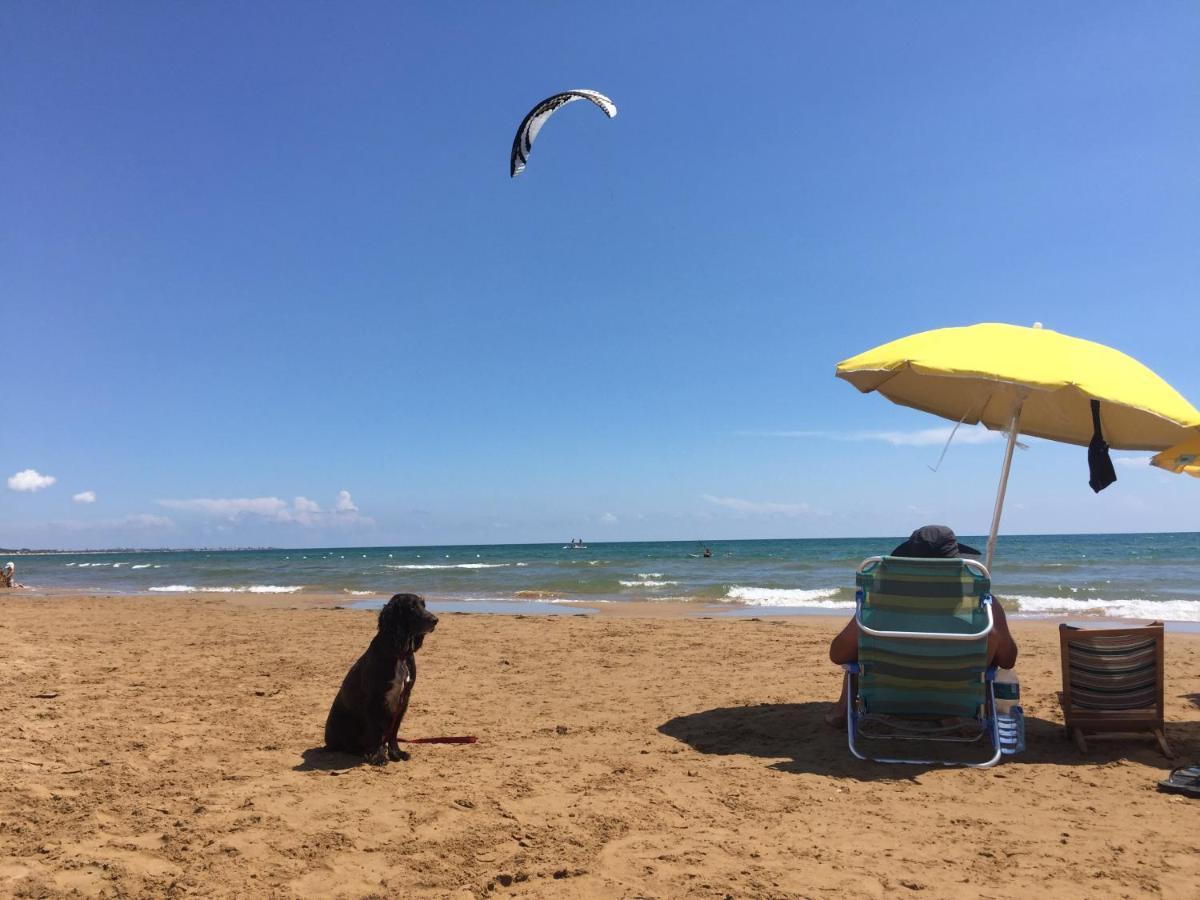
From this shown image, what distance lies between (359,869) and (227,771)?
166 centimetres

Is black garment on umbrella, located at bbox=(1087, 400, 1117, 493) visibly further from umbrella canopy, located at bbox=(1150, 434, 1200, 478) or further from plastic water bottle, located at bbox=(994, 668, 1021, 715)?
plastic water bottle, located at bbox=(994, 668, 1021, 715)

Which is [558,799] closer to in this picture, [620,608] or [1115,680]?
[1115,680]

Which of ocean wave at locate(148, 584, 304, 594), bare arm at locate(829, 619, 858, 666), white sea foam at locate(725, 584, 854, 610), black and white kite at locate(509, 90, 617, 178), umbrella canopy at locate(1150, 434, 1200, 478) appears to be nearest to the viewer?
bare arm at locate(829, 619, 858, 666)

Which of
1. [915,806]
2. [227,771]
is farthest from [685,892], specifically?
[227,771]

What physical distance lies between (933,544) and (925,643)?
622mm

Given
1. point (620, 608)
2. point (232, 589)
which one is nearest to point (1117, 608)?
point (620, 608)

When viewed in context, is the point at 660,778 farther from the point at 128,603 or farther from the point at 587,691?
the point at 128,603

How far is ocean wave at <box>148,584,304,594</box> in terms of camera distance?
22.7m

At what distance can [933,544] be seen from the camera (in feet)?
15.2

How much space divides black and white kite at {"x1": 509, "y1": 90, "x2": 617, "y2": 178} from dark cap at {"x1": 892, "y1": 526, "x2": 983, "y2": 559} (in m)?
4.57

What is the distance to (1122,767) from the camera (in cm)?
423

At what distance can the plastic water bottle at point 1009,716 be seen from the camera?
14.5 ft

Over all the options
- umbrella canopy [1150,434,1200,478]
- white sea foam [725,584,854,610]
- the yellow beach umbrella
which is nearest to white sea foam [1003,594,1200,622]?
white sea foam [725,584,854,610]

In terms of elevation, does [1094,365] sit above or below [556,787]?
above
